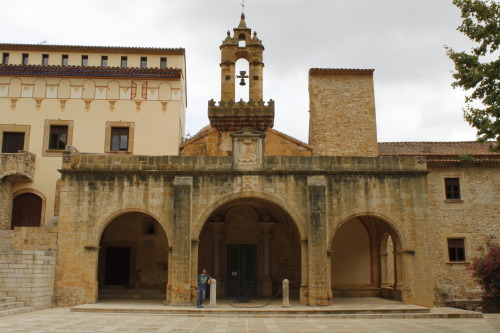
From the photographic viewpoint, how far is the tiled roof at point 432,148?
28.7 m

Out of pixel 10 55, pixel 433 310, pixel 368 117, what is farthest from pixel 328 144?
pixel 10 55

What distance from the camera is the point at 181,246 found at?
1812cm

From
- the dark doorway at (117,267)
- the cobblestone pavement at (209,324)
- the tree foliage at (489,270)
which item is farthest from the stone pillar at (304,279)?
the tree foliage at (489,270)

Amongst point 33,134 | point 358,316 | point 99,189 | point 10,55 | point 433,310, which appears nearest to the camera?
point 358,316

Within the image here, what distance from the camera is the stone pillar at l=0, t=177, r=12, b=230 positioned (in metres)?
23.5

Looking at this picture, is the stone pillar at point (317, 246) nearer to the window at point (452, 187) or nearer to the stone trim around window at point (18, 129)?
the window at point (452, 187)

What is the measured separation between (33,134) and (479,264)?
23.1m

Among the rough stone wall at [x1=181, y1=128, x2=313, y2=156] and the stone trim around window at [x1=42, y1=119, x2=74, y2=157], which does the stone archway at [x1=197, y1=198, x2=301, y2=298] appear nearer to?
the rough stone wall at [x1=181, y1=128, x2=313, y2=156]

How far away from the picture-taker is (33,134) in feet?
83.1

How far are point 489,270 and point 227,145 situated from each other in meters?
13.6

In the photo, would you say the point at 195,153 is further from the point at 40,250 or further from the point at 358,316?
the point at 358,316

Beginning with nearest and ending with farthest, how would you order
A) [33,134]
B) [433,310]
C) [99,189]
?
[433,310], [99,189], [33,134]

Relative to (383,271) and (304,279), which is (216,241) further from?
(383,271)

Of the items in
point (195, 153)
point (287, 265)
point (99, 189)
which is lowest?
point (287, 265)
